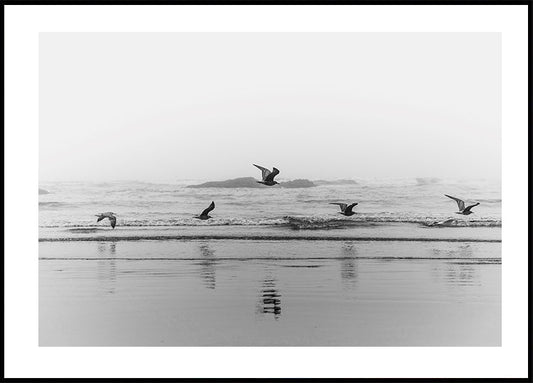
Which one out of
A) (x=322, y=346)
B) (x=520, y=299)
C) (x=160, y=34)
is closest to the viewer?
(x=322, y=346)

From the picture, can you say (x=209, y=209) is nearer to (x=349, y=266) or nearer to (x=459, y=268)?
(x=349, y=266)

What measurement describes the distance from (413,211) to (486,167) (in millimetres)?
1805

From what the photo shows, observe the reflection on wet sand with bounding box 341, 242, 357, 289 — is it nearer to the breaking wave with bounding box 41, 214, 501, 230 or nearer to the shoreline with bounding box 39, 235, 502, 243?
the shoreline with bounding box 39, 235, 502, 243

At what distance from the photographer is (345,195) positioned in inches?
→ 517

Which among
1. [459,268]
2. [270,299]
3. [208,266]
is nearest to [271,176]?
[208,266]

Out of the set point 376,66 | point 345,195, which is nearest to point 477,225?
point 345,195

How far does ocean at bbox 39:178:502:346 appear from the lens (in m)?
7.73

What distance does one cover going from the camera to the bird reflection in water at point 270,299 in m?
8.05

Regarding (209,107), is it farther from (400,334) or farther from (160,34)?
(400,334)

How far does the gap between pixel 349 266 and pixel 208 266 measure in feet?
7.46

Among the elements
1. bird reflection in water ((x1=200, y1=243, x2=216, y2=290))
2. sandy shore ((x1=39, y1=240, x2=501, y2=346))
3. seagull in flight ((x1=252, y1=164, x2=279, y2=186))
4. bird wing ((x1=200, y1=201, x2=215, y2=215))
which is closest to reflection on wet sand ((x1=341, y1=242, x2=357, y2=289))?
sandy shore ((x1=39, y1=240, x2=501, y2=346))

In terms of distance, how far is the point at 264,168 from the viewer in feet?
37.7

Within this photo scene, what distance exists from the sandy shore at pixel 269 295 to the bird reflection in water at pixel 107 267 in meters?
0.02

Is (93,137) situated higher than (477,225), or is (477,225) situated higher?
(93,137)
